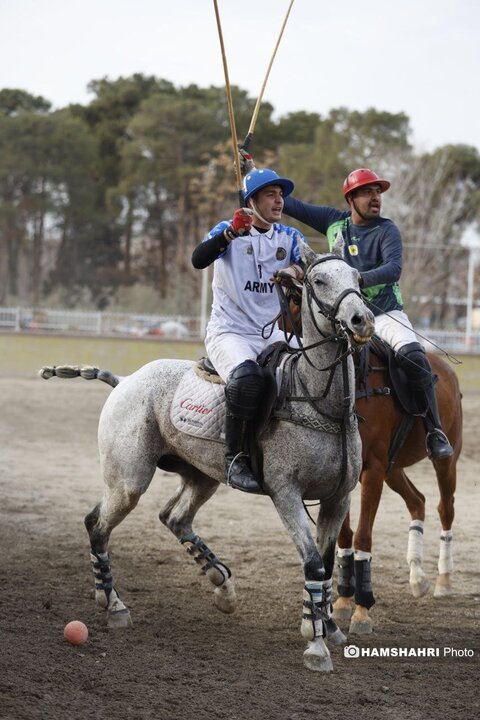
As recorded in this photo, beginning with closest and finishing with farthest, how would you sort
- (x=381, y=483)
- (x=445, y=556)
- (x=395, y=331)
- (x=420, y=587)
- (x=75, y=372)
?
(x=381, y=483), (x=75, y=372), (x=395, y=331), (x=420, y=587), (x=445, y=556)

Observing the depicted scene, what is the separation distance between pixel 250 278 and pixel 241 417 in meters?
0.94

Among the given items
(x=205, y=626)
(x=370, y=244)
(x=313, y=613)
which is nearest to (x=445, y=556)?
(x=205, y=626)

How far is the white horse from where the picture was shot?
18.3 ft

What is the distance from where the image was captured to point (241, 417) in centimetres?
585

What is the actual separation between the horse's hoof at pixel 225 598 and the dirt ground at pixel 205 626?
87mm

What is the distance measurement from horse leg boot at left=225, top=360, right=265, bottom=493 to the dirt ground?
42.1 inches

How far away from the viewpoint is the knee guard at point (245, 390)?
19.0ft

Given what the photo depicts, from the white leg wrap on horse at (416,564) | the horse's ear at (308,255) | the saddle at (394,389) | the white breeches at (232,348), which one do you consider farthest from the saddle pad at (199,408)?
the white leg wrap on horse at (416,564)

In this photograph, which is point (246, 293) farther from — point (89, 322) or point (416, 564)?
point (89, 322)

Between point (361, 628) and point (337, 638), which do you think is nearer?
point (337, 638)

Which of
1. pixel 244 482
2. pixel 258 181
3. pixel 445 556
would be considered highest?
pixel 258 181

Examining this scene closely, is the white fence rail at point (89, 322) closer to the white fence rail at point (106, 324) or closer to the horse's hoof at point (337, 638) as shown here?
the white fence rail at point (106, 324)

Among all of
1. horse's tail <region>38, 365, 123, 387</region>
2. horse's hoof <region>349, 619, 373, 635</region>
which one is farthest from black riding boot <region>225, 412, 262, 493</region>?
horse's tail <region>38, 365, 123, 387</region>

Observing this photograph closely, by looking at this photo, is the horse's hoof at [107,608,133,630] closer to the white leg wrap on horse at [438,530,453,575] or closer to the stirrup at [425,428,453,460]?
the stirrup at [425,428,453,460]
